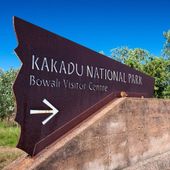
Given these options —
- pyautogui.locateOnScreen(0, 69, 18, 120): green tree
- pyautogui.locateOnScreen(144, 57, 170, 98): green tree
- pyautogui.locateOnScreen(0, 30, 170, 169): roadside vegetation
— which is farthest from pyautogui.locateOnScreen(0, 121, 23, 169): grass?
pyautogui.locateOnScreen(0, 69, 18, 120): green tree

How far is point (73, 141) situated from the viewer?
410 cm

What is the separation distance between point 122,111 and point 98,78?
690mm

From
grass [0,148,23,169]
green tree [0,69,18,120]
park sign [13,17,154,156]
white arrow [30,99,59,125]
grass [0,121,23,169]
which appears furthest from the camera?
green tree [0,69,18,120]

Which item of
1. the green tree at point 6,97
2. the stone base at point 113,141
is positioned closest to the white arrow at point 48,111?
the stone base at point 113,141

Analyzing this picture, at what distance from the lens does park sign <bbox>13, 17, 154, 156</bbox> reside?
12.7ft

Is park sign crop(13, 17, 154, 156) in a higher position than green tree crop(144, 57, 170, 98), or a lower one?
lower

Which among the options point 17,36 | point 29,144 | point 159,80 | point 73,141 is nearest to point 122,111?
point 73,141

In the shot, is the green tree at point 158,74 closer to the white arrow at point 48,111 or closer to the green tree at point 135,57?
the green tree at point 135,57

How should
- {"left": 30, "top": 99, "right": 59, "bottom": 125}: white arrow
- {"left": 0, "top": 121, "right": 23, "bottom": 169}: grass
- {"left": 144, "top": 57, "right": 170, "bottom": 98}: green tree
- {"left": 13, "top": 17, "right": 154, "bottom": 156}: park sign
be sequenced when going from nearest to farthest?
1. {"left": 13, "top": 17, "right": 154, "bottom": 156}: park sign
2. {"left": 30, "top": 99, "right": 59, "bottom": 125}: white arrow
3. {"left": 0, "top": 121, "right": 23, "bottom": 169}: grass
4. {"left": 144, "top": 57, "right": 170, "bottom": 98}: green tree

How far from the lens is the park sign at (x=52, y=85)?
3.86 m

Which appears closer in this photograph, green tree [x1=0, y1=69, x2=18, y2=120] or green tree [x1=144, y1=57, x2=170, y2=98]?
green tree [x1=144, y1=57, x2=170, y2=98]

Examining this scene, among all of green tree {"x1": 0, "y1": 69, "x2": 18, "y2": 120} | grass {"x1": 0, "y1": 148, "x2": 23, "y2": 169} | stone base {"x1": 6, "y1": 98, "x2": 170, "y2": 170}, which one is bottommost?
grass {"x1": 0, "y1": 148, "x2": 23, "y2": 169}

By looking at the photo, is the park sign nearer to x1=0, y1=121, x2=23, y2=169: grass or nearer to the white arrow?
the white arrow

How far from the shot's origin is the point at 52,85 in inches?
167
